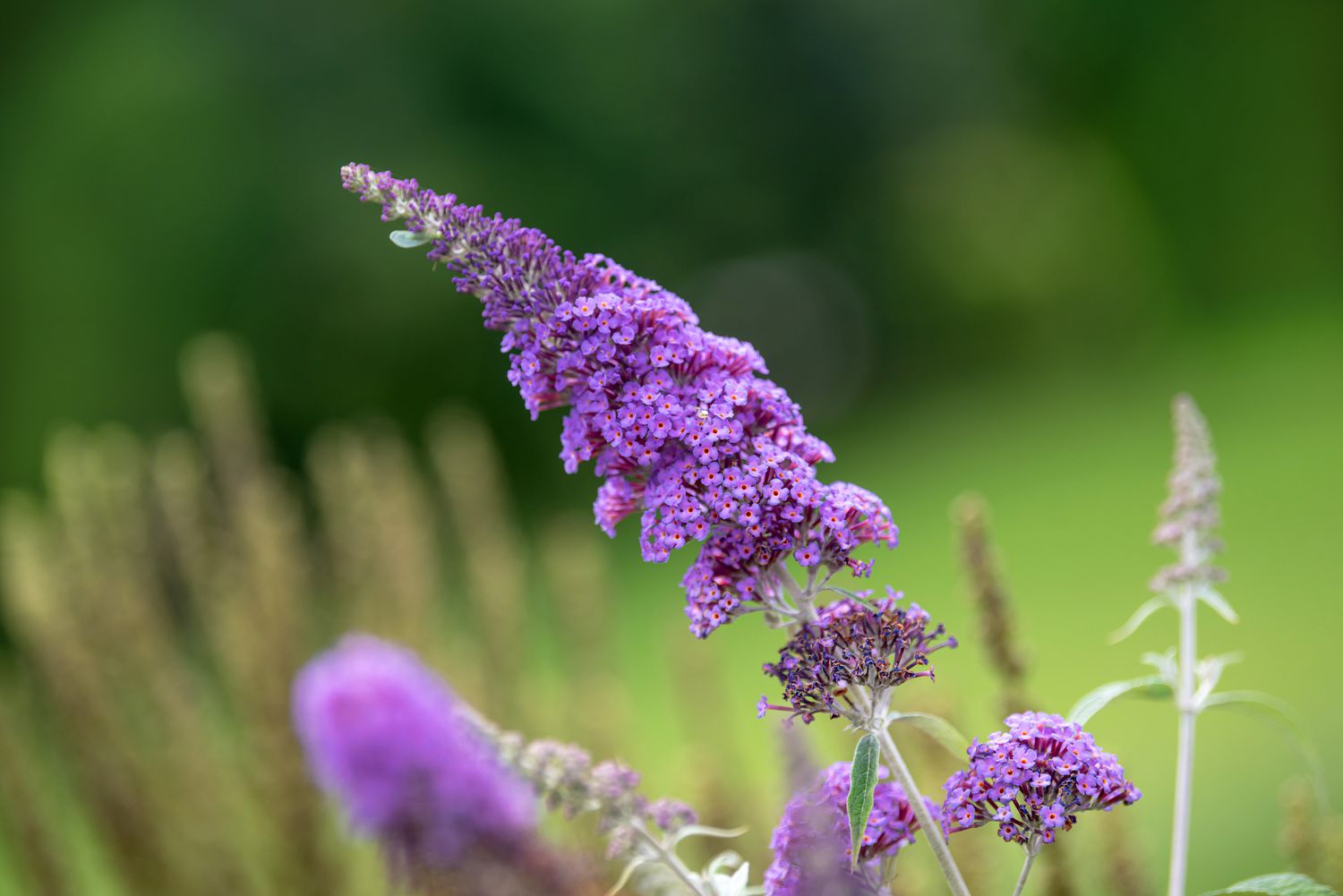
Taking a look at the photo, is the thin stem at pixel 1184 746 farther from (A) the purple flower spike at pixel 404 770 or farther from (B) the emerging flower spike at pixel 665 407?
(A) the purple flower spike at pixel 404 770

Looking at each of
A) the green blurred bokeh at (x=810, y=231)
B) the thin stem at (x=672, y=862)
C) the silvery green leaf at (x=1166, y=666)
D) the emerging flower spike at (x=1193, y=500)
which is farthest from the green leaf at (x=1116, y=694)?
the green blurred bokeh at (x=810, y=231)

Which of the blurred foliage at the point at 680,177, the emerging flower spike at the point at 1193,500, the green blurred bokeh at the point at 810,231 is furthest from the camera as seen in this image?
the blurred foliage at the point at 680,177

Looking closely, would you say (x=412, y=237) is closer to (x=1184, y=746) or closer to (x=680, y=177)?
(x=1184, y=746)

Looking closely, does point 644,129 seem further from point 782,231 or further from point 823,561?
point 823,561

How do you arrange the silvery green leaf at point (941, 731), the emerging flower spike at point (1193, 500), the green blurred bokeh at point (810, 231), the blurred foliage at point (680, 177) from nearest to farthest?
the silvery green leaf at point (941, 731) < the emerging flower spike at point (1193, 500) < the green blurred bokeh at point (810, 231) < the blurred foliage at point (680, 177)

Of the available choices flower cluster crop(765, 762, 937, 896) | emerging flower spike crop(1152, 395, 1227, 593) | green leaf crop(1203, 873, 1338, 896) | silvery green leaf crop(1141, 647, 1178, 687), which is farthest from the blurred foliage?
green leaf crop(1203, 873, 1338, 896)
